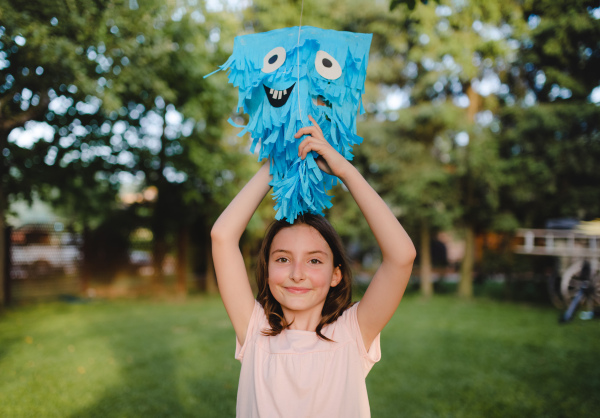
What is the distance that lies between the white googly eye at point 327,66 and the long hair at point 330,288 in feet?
1.41

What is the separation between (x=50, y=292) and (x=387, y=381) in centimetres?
717

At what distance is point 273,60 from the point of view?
1.34 m

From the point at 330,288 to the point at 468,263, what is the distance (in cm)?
867

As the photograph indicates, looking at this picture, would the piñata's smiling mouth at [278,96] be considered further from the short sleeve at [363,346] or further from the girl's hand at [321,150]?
the short sleeve at [363,346]

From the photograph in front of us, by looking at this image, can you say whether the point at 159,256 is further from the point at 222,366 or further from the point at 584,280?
the point at 584,280

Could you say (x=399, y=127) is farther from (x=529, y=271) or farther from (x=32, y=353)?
(x=32, y=353)

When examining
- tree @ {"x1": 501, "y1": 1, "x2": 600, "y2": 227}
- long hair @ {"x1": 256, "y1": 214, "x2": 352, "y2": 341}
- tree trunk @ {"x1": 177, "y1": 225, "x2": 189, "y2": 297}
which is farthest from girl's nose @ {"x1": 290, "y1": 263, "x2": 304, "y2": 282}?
tree trunk @ {"x1": 177, "y1": 225, "x2": 189, "y2": 297}

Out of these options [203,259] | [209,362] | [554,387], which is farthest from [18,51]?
[203,259]

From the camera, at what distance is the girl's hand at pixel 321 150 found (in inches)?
48.1

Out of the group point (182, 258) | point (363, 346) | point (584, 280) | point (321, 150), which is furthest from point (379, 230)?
point (182, 258)

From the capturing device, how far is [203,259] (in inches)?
463

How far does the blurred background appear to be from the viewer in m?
3.83

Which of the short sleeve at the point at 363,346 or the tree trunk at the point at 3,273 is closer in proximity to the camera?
the short sleeve at the point at 363,346

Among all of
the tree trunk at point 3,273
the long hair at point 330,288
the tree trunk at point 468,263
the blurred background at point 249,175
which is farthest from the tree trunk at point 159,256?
the long hair at point 330,288
